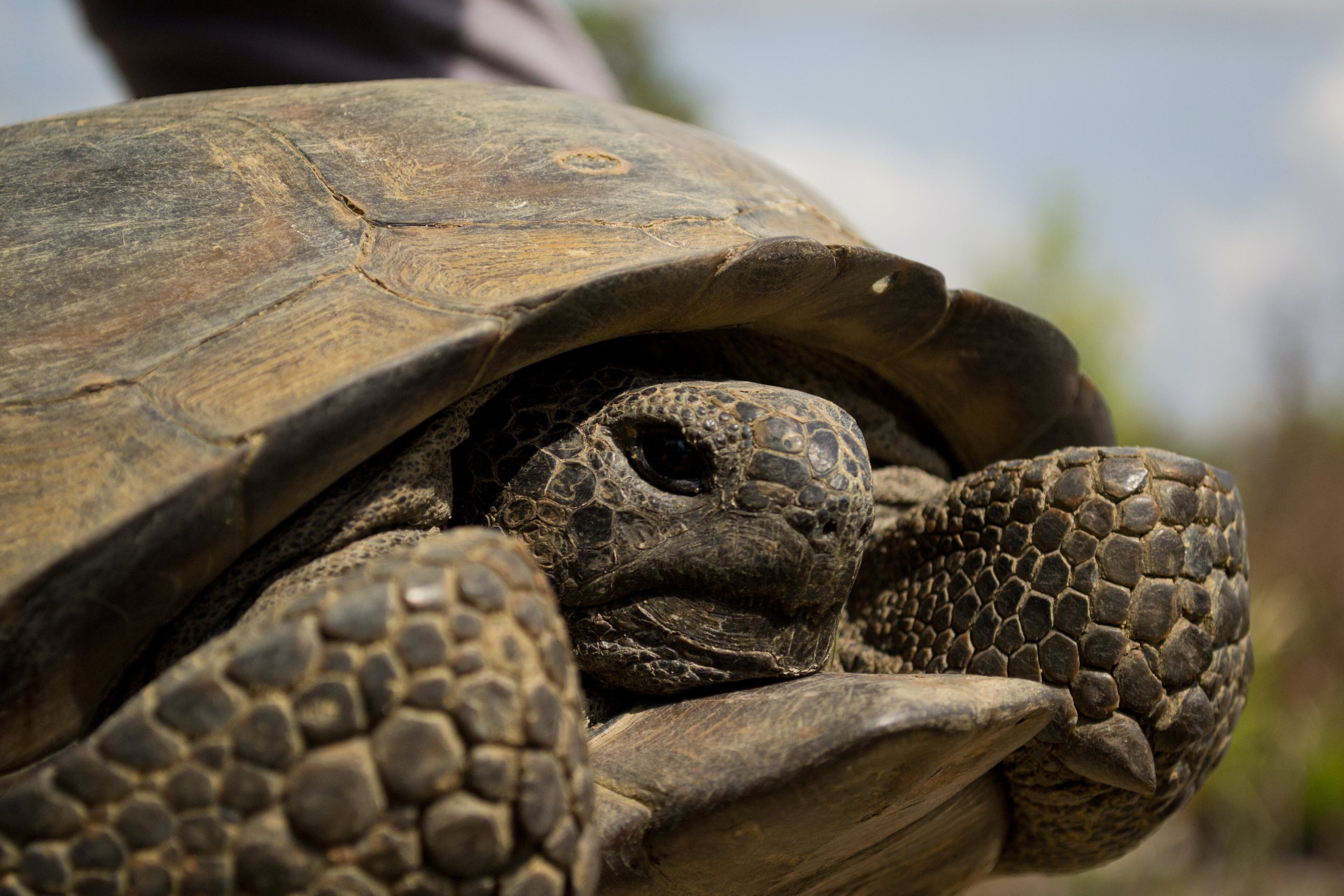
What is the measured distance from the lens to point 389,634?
84 centimetres

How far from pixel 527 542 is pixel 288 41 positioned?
182 cm

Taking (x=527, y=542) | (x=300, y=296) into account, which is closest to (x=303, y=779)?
(x=527, y=542)

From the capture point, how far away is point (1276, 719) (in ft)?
18.0

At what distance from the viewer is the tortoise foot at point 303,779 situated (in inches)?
32.2

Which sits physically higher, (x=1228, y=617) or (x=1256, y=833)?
(x=1228, y=617)

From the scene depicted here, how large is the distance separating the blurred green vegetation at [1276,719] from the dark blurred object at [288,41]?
3.83 meters

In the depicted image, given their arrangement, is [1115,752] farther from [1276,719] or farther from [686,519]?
[1276,719]

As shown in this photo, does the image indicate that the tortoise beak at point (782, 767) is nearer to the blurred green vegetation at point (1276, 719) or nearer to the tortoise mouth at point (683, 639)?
the tortoise mouth at point (683, 639)

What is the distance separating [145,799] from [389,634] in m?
0.24

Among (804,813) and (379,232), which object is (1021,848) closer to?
(804,813)

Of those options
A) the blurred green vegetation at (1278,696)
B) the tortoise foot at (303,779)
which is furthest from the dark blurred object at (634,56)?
the tortoise foot at (303,779)

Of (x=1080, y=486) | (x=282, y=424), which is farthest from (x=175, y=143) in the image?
(x=1080, y=486)

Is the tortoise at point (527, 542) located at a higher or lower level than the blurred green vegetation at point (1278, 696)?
higher

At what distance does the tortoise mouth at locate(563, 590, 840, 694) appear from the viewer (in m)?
1.20
